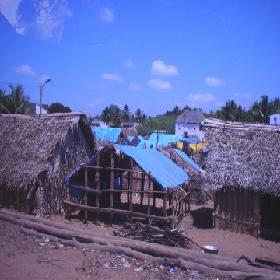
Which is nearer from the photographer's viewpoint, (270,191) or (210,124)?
(270,191)

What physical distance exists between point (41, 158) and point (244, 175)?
8.13 meters

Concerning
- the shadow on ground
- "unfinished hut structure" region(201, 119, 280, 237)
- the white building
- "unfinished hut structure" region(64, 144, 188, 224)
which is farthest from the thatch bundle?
the white building

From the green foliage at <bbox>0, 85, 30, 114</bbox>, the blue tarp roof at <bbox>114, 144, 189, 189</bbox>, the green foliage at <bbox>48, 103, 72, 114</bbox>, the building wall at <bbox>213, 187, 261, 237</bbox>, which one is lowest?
the building wall at <bbox>213, 187, 261, 237</bbox>

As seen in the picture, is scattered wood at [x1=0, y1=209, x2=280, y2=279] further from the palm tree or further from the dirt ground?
the palm tree

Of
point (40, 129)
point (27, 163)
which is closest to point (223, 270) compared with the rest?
point (27, 163)

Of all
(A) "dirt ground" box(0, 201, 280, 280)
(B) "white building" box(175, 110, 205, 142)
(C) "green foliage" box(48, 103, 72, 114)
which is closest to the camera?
(A) "dirt ground" box(0, 201, 280, 280)

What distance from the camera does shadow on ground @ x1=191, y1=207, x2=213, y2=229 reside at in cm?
1364

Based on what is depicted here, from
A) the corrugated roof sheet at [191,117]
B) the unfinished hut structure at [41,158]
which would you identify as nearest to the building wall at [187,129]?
the corrugated roof sheet at [191,117]

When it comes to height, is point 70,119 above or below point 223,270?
above

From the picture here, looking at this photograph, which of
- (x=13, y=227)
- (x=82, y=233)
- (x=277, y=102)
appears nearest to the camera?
(x=82, y=233)

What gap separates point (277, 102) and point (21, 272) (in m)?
45.6

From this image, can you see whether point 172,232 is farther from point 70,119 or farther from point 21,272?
point 70,119

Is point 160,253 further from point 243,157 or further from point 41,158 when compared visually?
point 41,158

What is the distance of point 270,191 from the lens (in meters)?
11.1
